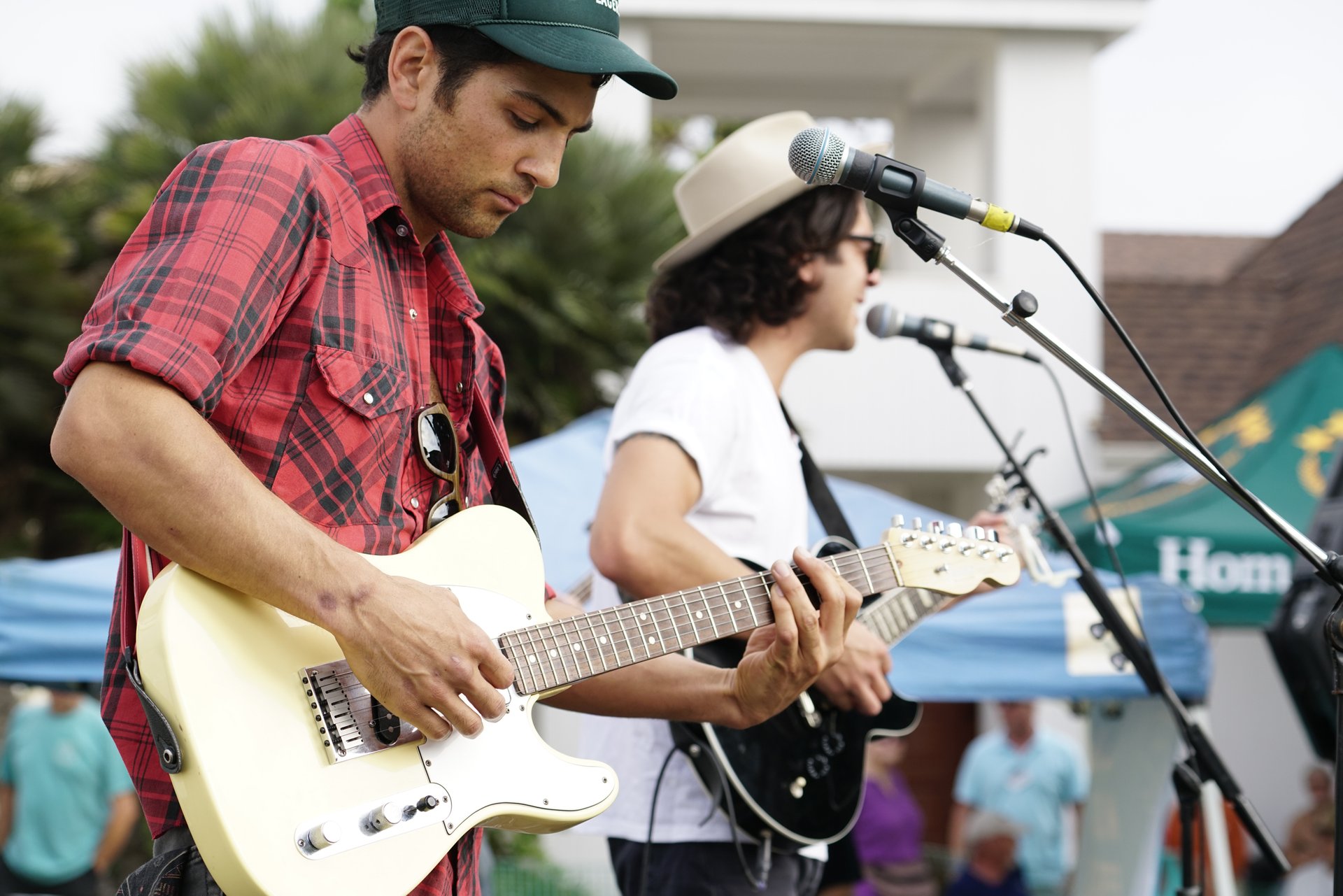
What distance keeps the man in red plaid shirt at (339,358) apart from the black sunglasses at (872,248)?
1.26 m

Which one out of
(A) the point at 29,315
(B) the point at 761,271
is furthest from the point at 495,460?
(A) the point at 29,315

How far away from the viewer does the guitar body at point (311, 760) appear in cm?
162

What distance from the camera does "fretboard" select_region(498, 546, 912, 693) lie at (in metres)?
2.04

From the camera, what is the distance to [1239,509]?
6809mm

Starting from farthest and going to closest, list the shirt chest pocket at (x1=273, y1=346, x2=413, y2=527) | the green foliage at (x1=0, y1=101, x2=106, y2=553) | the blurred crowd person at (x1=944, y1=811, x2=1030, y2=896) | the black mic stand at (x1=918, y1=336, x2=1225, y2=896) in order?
the green foliage at (x1=0, y1=101, x2=106, y2=553), the blurred crowd person at (x1=944, y1=811, x2=1030, y2=896), the black mic stand at (x1=918, y1=336, x2=1225, y2=896), the shirt chest pocket at (x1=273, y1=346, x2=413, y2=527)

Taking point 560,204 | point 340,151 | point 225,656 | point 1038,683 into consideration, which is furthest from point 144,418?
point 560,204

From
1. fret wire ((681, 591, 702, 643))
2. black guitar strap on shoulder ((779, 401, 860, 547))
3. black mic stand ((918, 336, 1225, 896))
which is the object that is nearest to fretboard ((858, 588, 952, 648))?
black guitar strap on shoulder ((779, 401, 860, 547))

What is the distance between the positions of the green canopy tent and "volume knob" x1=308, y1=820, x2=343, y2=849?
5.00m

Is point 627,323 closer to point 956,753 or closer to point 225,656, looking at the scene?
point 956,753

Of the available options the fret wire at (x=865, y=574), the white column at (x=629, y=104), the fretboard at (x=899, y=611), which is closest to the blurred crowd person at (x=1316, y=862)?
the fretboard at (x=899, y=611)

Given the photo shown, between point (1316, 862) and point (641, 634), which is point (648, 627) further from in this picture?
point (1316, 862)

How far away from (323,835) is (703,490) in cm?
129

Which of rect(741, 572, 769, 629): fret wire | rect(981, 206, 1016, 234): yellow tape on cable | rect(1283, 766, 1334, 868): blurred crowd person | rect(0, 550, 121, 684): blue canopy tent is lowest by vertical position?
rect(1283, 766, 1334, 868): blurred crowd person

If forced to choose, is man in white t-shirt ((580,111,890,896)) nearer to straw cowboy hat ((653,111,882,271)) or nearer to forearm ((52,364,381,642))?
straw cowboy hat ((653,111,882,271))
